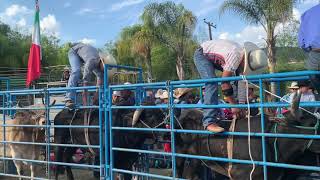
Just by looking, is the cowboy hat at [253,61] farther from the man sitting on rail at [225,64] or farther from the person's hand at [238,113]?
the person's hand at [238,113]

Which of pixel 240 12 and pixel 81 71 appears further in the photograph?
pixel 240 12

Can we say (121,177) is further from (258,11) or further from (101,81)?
(258,11)

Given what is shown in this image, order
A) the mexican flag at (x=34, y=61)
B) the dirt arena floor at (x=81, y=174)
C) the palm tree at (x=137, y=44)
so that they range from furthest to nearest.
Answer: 1. the palm tree at (x=137, y=44)
2. the mexican flag at (x=34, y=61)
3. the dirt arena floor at (x=81, y=174)

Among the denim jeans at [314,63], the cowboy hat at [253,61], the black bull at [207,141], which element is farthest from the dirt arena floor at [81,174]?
the denim jeans at [314,63]

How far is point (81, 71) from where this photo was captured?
8.09 metres

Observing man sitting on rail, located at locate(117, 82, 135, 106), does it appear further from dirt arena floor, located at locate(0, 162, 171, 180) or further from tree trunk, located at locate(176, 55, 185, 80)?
tree trunk, located at locate(176, 55, 185, 80)

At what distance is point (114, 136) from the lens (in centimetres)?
667

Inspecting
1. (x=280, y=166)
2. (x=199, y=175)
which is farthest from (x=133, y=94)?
(x=280, y=166)

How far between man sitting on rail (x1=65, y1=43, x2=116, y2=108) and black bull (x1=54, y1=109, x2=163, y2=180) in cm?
41

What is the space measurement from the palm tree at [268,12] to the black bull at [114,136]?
1158 centimetres

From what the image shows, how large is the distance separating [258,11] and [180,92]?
1307 centimetres

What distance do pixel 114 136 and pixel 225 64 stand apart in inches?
88.7

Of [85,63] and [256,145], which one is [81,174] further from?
[256,145]

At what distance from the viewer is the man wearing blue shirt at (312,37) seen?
3996mm
